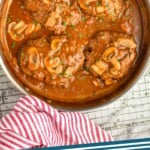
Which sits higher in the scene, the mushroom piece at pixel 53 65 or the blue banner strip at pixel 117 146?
the mushroom piece at pixel 53 65

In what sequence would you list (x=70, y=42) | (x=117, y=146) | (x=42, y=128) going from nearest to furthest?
(x=117, y=146), (x=42, y=128), (x=70, y=42)

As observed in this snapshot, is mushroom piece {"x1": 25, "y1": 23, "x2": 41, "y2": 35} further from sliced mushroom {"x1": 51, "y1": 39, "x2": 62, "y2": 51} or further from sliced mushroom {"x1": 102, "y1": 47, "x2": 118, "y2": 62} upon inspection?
sliced mushroom {"x1": 102, "y1": 47, "x2": 118, "y2": 62}

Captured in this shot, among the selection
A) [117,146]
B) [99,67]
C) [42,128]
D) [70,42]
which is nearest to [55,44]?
[70,42]

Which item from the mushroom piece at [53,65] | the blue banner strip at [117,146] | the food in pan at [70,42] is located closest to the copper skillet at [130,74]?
the food in pan at [70,42]

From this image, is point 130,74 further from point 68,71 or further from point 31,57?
point 31,57

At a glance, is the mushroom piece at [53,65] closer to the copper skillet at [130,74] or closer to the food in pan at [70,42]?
the food in pan at [70,42]

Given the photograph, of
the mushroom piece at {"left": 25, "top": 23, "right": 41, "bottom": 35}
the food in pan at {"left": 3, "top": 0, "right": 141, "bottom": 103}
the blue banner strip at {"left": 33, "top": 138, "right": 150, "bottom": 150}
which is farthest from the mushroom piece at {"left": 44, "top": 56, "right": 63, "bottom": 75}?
the blue banner strip at {"left": 33, "top": 138, "right": 150, "bottom": 150}

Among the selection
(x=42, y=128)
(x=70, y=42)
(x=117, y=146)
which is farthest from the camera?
(x=70, y=42)
